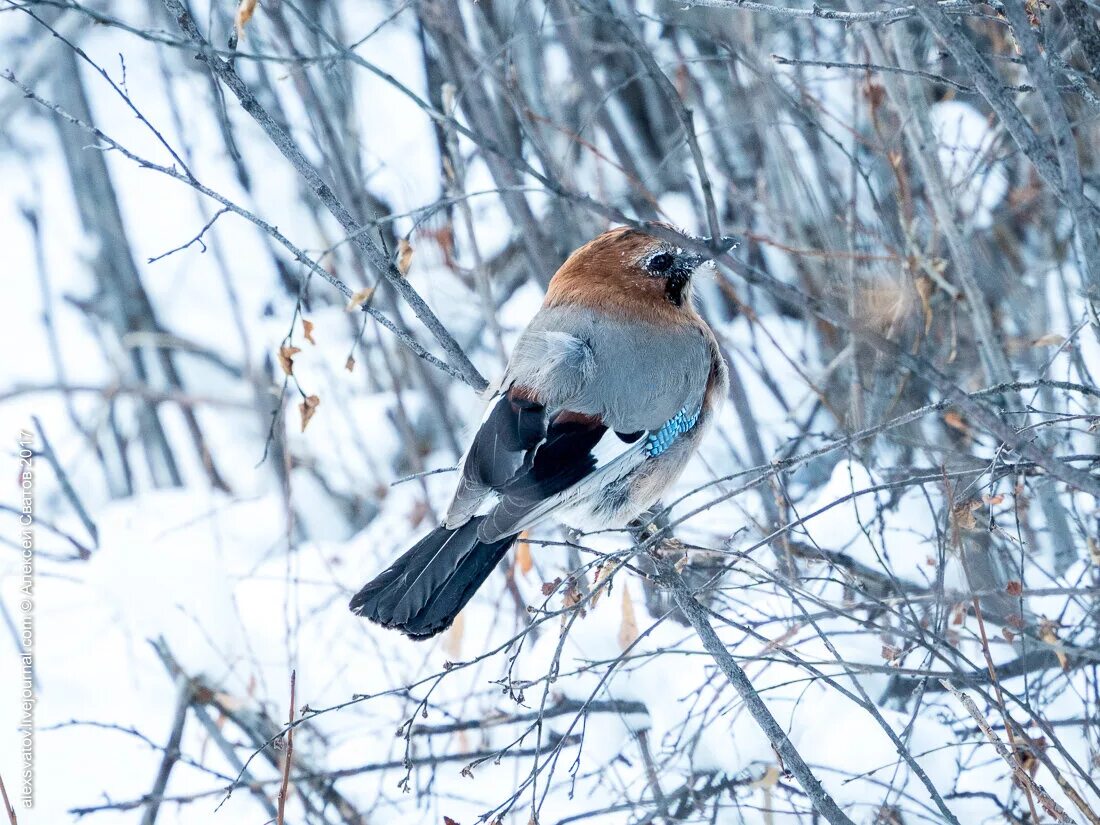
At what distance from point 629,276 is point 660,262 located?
12cm

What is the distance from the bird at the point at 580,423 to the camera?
2914 mm

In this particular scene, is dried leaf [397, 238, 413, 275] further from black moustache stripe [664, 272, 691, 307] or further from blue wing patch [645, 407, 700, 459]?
black moustache stripe [664, 272, 691, 307]

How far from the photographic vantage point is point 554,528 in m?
5.00

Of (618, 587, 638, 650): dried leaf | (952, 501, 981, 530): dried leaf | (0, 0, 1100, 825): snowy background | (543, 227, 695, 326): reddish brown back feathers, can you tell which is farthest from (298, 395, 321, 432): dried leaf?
(952, 501, 981, 530): dried leaf

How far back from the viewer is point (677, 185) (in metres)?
6.11

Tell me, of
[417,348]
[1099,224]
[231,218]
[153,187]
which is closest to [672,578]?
[417,348]

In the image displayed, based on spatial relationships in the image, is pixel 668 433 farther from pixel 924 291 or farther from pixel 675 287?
pixel 924 291

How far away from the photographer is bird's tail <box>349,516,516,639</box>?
2.87m

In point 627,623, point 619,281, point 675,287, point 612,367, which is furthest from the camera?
point 675,287

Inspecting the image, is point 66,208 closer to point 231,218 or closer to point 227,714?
point 231,218

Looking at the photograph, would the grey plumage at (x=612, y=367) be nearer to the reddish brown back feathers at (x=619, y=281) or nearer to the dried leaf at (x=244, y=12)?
the reddish brown back feathers at (x=619, y=281)

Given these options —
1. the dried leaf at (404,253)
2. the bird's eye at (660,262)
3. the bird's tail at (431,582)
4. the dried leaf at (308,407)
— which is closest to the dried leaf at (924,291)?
the bird's eye at (660,262)

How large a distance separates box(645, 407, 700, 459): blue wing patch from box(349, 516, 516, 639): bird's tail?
0.50 metres

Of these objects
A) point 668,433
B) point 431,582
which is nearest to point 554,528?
point 668,433
